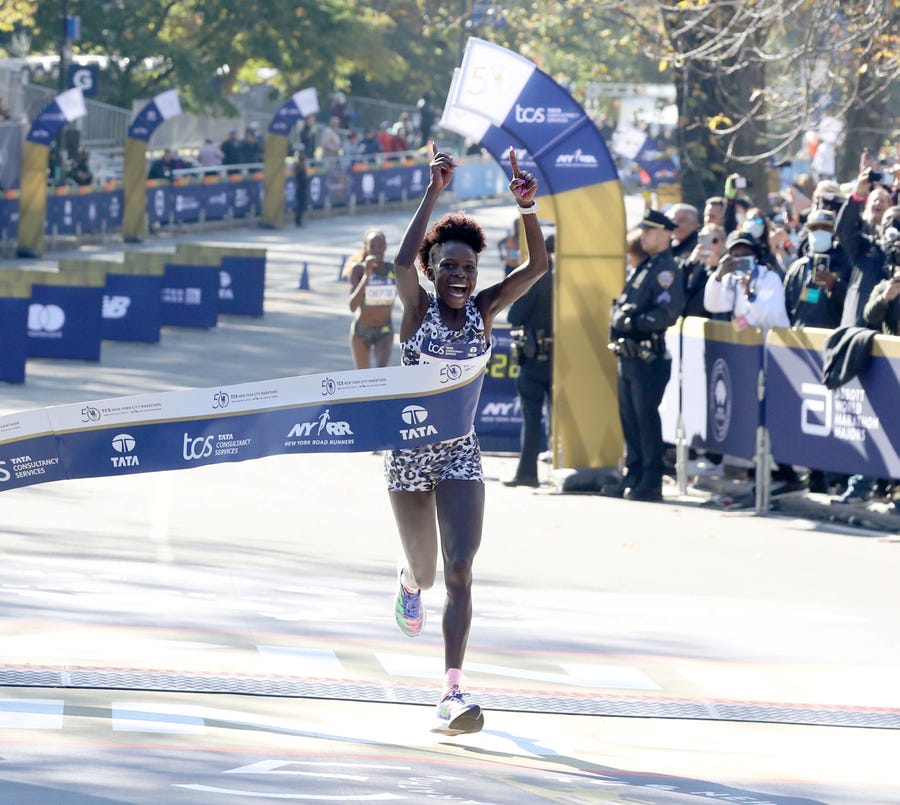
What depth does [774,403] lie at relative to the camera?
13.4m

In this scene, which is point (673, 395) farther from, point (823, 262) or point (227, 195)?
point (227, 195)

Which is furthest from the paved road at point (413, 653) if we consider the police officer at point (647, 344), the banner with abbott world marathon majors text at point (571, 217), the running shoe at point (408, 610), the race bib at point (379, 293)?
the race bib at point (379, 293)

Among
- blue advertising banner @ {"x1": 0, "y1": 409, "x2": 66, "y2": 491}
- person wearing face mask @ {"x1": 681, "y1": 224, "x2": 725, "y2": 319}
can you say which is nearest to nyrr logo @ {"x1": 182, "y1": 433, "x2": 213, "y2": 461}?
blue advertising banner @ {"x1": 0, "y1": 409, "x2": 66, "y2": 491}

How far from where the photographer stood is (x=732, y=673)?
872 cm

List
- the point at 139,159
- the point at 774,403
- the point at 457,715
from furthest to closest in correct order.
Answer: the point at 139,159, the point at 774,403, the point at 457,715

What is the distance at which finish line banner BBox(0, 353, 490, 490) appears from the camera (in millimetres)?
7508

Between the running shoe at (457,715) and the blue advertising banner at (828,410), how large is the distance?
5945 millimetres

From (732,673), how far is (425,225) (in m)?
2.71

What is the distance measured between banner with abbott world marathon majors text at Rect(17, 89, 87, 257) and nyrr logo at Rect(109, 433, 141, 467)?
85.2ft

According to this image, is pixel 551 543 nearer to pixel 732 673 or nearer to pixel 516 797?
pixel 732 673

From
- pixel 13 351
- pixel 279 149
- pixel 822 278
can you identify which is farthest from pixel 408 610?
pixel 279 149

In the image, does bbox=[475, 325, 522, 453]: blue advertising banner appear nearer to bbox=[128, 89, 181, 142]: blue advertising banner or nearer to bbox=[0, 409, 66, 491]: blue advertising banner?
bbox=[0, 409, 66, 491]: blue advertising banner

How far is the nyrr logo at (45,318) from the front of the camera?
22.2m

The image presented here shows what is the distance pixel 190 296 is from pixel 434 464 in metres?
19.2
